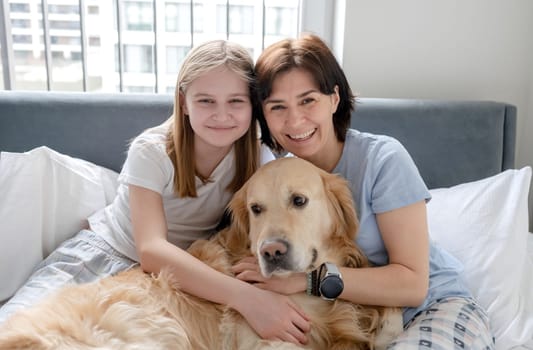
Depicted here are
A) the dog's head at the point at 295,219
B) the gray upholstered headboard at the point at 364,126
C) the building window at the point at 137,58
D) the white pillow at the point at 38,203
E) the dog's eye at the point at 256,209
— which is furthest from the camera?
the building window at the point at 137,58

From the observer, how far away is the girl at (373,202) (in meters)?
1.31

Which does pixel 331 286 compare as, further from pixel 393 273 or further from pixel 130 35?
pixel 130 35

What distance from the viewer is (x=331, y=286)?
1270 millimetres

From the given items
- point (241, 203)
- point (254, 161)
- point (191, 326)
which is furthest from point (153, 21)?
point (191, 326)

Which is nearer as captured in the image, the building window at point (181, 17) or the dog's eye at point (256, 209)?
the dog's eye at point (256, 209)

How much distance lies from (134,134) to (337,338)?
1287 millimetres

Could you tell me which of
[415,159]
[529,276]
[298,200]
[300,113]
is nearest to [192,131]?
[300,113]

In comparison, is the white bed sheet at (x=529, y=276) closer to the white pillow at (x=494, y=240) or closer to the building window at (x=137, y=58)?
the white pillow at (x=494, y=240)

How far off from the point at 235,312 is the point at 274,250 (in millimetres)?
227

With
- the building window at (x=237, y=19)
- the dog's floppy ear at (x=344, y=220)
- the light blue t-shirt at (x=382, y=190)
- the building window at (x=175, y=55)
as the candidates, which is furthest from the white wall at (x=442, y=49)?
the dog's floppy ear at (x=344, y=220)

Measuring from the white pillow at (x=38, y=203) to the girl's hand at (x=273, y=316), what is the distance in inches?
35.7

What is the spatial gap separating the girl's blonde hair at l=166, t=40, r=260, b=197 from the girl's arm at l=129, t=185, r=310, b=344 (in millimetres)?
227

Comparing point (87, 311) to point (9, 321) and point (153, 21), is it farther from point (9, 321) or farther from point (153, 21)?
point (153, 21)

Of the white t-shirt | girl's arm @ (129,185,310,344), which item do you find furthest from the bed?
girl's arm @ (129,185,310,344)
